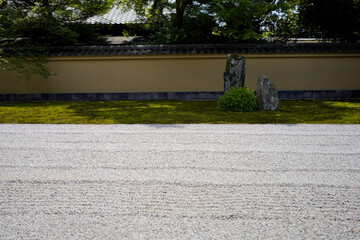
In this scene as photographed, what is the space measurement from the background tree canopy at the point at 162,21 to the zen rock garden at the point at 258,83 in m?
2.67

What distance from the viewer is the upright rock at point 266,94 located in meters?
7.63

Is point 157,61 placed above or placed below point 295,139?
above

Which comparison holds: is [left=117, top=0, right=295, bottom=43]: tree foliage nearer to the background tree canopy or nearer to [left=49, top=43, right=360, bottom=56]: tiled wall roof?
the background tree canopy

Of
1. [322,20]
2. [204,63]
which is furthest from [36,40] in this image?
[322,20]

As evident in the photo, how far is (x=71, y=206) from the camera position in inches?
94.0

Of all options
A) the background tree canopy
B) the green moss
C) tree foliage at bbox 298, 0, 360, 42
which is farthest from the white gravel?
tree foliage at bbox 298, 0, 360, 42

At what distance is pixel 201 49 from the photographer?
34.8ft

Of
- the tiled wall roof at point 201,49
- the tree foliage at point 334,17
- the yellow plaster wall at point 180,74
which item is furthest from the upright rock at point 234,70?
the tree foliage at point 334,17

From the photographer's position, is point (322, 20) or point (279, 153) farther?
point (322, 20)

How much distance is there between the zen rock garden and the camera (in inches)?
301

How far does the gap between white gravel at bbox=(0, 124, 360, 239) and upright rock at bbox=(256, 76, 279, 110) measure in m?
2.97

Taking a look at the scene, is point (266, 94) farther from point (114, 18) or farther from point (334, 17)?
point (114, 18)

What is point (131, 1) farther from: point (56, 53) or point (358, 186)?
point (358, 186)

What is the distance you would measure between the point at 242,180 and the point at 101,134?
119 inches
